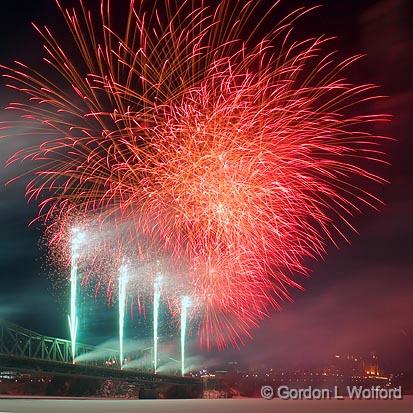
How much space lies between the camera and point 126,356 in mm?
106750

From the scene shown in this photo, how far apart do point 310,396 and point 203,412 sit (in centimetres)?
1594

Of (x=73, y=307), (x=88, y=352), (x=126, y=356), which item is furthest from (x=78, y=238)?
(x=126, y=356)

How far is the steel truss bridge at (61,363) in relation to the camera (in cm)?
6675

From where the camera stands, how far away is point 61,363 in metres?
70.6

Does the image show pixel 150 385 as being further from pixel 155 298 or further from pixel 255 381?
Answer: pixel 155 298

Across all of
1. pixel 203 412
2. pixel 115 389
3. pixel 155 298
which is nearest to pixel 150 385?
pixel 115 389

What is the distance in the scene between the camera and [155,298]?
2596 inches

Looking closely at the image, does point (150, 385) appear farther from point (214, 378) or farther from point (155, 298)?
point (155, 298)

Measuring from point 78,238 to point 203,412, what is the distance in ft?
73.7

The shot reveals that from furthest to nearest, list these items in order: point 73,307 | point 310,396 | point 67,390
Result: point 67,390
point 73,307
point 310,396

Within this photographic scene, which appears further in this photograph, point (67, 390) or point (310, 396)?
point (67, 390)

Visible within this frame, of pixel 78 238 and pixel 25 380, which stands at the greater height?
pixel 78 238

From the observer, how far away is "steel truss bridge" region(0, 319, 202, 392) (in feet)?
219

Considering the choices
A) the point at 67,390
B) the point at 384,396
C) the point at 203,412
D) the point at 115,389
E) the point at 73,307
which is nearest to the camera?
the point at 203,412
